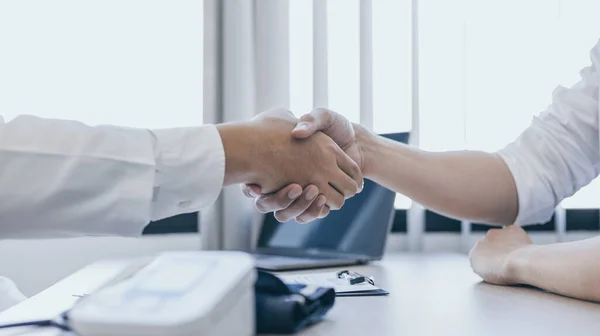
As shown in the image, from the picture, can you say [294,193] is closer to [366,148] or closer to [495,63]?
[366,148]

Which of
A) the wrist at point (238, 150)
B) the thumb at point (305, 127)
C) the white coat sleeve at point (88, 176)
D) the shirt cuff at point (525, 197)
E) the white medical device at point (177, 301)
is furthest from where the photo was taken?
the shirt cuff at point (525, 197)

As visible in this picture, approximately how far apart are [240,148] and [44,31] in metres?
0.63

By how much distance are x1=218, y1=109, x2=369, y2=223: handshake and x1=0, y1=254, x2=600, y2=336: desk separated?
0.22 metres

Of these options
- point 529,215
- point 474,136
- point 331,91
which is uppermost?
point 331,91

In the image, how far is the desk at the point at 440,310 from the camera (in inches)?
25.1

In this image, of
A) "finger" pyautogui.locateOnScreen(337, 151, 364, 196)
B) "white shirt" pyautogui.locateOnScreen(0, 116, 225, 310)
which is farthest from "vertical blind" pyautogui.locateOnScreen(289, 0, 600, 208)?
"white shirt" pyautogui.locateOnScreen(0, 116, 225, 310)

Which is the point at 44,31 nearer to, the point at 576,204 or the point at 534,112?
the point at 534,112

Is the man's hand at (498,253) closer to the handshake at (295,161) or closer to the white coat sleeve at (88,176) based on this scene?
the handshake at (295,161)

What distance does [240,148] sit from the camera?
3.27 ft

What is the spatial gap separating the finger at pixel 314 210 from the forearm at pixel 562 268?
1.23 feet

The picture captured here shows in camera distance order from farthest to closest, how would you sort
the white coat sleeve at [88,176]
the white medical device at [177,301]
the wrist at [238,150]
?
the wrist at [238,150] < the white coat sleeve at [88,176] < the white medical device at [177,301]

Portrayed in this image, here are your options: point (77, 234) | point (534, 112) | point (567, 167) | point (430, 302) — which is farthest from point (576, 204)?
point (77, 234)

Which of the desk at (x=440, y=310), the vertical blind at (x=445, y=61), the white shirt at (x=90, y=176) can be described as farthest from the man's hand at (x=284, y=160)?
the vertical blind at (x=445, y=61)

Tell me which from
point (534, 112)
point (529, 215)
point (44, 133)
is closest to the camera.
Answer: point (44, 133)
